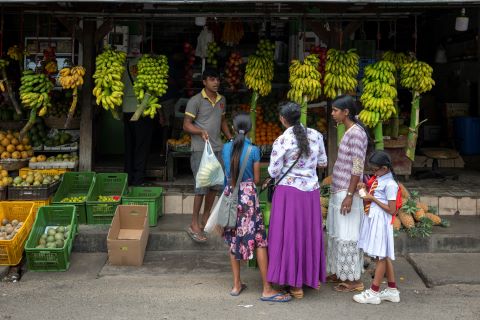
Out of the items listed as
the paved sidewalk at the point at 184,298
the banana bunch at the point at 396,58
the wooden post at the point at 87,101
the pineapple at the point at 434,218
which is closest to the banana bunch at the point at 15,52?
the wooden post at the point at 87,101

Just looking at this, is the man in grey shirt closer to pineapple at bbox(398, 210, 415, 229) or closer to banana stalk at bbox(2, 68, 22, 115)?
pineapple at bbox(398, 210, 415, 229)

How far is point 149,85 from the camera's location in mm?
7793

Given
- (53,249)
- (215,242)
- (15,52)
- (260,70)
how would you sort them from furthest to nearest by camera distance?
(15,52)
(260,70)
(215,242)
(53,249)

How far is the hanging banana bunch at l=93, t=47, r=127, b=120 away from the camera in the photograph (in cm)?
778

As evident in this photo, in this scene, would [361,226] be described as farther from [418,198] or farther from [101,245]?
[101,245]

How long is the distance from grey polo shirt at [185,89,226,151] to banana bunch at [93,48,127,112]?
1.19 metres

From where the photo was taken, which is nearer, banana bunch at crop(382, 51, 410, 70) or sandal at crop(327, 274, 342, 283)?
sandal at crop(327, 274, 342, 283)

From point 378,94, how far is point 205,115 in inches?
86.7

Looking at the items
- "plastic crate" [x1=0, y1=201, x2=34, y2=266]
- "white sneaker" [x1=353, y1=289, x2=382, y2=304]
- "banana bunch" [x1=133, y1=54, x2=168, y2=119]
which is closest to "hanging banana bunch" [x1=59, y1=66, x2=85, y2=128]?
"banana bunch" [x1=133, y1=54, x2=168, y2=119]

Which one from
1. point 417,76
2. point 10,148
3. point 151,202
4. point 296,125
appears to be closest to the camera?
point 296,125

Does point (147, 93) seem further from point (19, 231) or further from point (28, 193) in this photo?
point (19, 231)

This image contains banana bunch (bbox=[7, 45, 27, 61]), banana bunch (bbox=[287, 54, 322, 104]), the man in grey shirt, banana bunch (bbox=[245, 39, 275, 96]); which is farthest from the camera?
banana bunch (bbox=[7, 45, 27, 61])

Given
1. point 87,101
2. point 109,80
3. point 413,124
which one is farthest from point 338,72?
point 87,101

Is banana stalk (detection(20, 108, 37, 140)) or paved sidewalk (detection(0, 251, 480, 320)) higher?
banana stalk (detection(20, 108, 37, 140))
